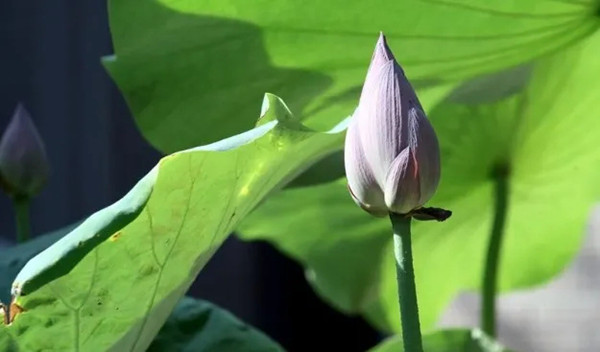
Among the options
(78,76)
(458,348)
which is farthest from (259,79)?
(78,76)

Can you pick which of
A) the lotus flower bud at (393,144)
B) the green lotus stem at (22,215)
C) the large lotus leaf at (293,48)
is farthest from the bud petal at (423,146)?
the green lotus stem at (22,215)

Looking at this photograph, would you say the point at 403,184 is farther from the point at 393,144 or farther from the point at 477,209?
the point at 477,209

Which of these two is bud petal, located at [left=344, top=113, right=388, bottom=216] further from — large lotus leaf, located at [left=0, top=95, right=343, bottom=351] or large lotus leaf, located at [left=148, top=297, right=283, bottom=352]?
large lotus leaf, located at [left=148, top=297, right=283, bottom=352]

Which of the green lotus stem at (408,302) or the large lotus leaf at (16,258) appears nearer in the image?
the green lotus stem at (408,302)

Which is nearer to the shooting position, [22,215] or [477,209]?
[22,215]

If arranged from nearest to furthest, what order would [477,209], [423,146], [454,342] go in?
[423,146] < [454,342] < [477,209]

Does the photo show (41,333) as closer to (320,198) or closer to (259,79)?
(259,79)

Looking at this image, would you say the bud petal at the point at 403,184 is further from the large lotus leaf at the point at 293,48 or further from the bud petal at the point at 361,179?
the large lotus leaf at the point at 293,48

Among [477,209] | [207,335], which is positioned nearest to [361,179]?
[207,335]

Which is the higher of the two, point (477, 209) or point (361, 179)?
point (361, 179)
